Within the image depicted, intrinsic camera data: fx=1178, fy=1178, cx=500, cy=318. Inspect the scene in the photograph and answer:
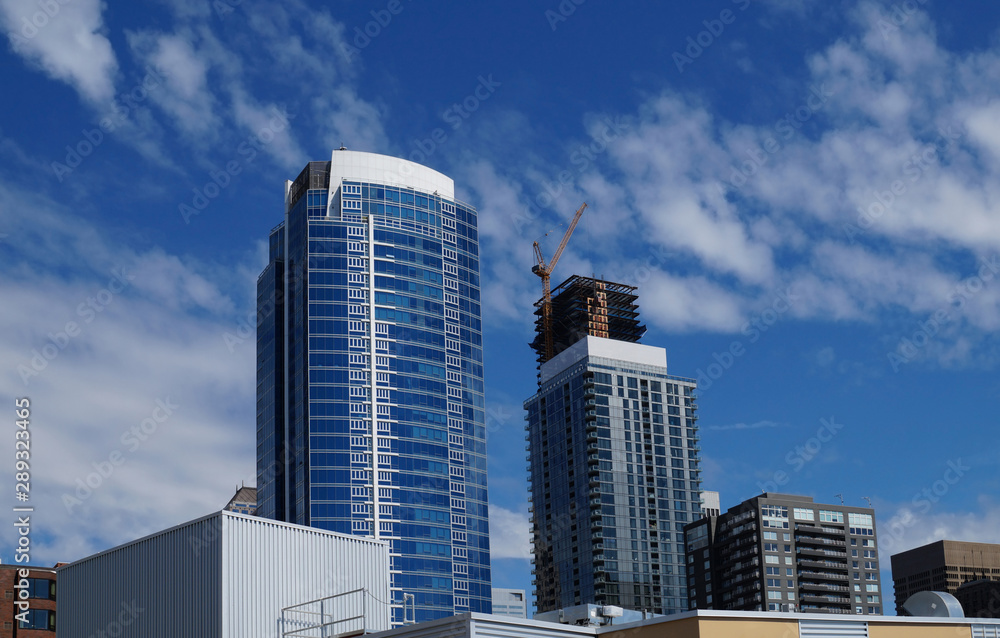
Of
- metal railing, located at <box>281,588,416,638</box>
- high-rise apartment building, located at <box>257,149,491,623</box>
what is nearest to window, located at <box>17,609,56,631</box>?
high-rise apartment building, located at <box>257,149,491,623</box>

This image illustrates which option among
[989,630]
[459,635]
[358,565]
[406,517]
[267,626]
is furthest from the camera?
[406,517]

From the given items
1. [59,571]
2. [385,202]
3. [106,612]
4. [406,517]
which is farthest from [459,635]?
[385,202]

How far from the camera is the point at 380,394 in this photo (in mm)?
183875

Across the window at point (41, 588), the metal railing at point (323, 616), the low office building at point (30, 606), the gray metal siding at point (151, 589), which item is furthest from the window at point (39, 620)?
the metal railing at point (323, 616)

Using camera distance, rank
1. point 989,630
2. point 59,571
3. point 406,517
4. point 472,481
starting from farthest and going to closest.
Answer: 1. point 472,481
2. point 406,517
3. point 59,571
4. point 989,630

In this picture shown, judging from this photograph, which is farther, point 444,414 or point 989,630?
point 444,414

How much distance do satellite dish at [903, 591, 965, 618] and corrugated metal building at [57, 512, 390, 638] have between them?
2161cm

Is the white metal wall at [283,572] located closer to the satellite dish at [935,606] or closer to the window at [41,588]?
the satellite dish at [935,606]

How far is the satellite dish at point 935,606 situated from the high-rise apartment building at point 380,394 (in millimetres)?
132497

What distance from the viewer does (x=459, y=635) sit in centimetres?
3478

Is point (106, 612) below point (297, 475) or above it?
below

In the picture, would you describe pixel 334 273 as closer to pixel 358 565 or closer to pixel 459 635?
pixel 358 565

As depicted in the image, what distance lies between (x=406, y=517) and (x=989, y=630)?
143m

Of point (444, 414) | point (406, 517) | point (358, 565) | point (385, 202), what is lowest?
point (358, 565)
